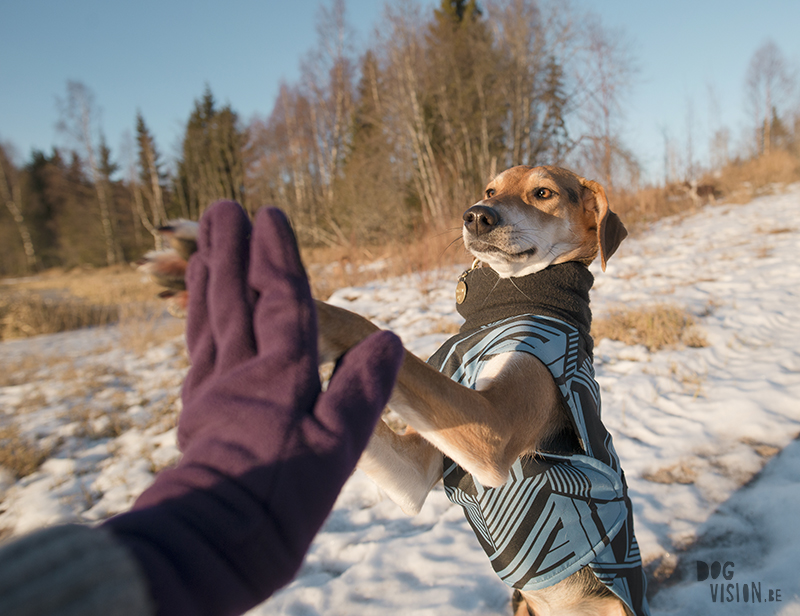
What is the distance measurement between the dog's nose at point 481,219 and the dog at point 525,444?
10.6 inches

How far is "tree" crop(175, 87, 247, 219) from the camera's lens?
20062 millimetres

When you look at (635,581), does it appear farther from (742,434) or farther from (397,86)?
(397,86)

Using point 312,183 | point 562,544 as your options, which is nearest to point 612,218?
point 562,544

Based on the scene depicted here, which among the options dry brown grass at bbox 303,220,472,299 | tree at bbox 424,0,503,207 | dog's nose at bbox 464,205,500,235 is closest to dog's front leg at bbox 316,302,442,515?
dog's nose at bbox 464,205,500,235

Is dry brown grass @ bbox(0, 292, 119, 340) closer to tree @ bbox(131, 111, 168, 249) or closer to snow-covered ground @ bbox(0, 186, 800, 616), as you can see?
snow-covered ground @ bbox(0, 186, 800, 616)

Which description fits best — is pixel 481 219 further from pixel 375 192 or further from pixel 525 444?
pixel 375 192

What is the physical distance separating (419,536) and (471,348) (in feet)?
4.72

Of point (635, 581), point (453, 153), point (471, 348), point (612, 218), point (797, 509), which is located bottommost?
point (797, 509)

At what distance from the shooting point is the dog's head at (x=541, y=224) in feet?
6.13

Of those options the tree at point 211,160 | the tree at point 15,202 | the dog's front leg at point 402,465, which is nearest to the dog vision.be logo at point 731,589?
the dog's front leg at point 402,465

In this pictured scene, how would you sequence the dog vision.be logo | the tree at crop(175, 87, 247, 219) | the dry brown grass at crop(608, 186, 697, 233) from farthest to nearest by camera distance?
the tree at crop(175, 87, 247, 219) < the dry brown grass at crop(608, 186, 697, 233) < the dog vision.be logo

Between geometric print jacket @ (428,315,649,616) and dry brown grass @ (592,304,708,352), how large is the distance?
327cm

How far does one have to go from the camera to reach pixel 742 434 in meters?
2.68

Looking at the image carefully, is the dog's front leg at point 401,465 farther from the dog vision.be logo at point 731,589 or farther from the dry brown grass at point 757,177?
the dry brown grass at point 757,177
